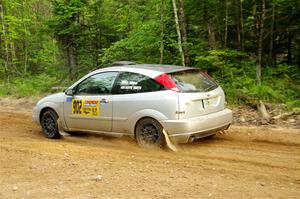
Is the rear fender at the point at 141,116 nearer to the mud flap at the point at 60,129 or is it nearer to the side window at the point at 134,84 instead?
the side window at the point at 134,84

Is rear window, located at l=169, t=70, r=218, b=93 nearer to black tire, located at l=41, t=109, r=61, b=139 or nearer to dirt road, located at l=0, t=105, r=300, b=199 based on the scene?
dirt road, located at l=0, t=105, r=300, b=199

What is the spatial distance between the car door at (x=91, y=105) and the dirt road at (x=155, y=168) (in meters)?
0.41

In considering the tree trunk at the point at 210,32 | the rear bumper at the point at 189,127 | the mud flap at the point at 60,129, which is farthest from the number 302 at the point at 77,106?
the tree trunk at the point at 210,32

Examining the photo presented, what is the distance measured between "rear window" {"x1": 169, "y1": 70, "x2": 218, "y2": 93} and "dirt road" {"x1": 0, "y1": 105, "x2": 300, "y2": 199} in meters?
1.14

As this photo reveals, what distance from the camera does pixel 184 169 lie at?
6055 mm

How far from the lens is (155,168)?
6164 millimetres

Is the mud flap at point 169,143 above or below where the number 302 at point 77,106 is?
below

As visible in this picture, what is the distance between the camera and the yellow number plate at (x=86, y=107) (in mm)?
8453

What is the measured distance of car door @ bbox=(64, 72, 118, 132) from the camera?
831 cm

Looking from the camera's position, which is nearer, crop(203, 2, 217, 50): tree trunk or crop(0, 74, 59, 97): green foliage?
crop(203, 2, 217, 50): tree trunk

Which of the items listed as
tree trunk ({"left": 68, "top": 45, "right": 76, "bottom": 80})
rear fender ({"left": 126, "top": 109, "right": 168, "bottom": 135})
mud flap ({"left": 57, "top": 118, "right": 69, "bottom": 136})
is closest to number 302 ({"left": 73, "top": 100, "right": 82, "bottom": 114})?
mud flap ({"left": 57, "top": 118, "right": 69, "bottom": 136})

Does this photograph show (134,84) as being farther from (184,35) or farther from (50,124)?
(184,35)

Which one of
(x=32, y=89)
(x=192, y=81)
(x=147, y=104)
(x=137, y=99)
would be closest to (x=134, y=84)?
(x=137, y=99)

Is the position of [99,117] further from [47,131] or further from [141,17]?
[141,17]
